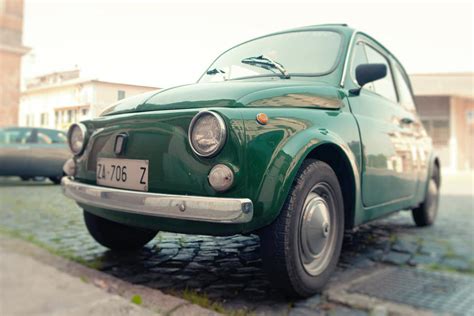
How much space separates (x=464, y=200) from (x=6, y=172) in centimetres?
750

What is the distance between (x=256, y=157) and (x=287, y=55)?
Result: 91 centimetres

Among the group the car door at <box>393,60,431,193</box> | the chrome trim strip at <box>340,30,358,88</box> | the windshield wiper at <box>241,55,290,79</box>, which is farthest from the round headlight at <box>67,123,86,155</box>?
the car door at <box>393,60,431,193</box>

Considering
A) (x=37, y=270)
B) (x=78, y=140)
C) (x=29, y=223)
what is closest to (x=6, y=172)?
(x=29, y=223)

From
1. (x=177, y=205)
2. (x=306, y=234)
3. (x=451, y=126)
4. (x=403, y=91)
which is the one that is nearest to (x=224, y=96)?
(x=177, y=205)

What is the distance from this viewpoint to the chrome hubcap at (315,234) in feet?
7.14

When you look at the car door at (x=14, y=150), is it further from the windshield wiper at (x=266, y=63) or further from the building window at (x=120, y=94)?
the windshield wiper at (x=266, y=63)

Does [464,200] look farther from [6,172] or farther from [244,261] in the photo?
[6,172]

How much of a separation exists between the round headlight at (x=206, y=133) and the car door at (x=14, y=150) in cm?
97

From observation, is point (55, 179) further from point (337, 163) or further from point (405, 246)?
point (405, 246)

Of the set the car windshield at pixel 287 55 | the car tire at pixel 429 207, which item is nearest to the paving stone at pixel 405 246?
the car tire at pixel 429 207

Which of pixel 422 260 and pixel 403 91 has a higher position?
pixel 403 91

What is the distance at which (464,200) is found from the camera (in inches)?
303

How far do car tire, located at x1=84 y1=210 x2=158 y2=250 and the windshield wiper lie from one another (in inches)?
51.9

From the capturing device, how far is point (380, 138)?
3049 mm
